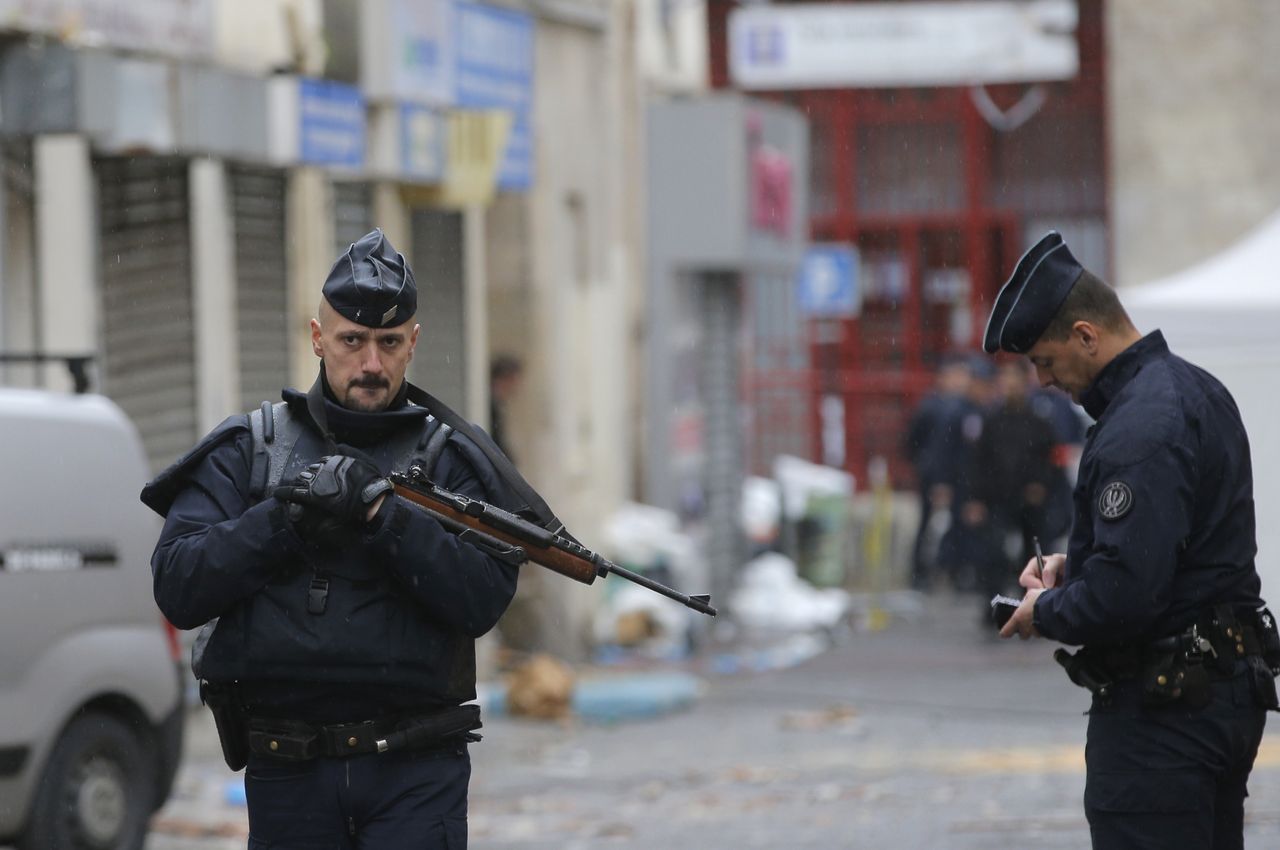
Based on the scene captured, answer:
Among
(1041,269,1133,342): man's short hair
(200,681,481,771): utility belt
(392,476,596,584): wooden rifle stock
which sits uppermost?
(1041,269,1133,342): man's short hair

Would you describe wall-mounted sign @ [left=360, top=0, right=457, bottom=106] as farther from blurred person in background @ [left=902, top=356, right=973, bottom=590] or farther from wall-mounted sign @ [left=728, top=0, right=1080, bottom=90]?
wall-mounted sign @ [left=728, top=0, right=1080, bottom=90]

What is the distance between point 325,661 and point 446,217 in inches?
449

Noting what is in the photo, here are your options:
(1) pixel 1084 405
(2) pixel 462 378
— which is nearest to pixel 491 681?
(2) pixel 462 378

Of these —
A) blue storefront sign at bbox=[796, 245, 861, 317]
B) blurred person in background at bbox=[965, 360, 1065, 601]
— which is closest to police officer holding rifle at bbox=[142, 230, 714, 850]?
blurred person in background at bbox=[965, 360, 1065, 601]

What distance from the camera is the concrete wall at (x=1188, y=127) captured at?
25.8 meters

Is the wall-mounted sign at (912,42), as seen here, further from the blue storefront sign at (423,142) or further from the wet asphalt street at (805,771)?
the wet asphalt street at (805,771)

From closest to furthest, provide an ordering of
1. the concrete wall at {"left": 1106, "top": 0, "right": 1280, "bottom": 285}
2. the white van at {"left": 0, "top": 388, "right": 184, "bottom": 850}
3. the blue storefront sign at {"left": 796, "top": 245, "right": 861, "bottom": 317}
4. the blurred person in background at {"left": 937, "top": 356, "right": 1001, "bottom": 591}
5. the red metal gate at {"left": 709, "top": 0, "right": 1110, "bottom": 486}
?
the white van at {"left": 0, "top": 388, "right": 184, "bottom": 850}
the blurred person in background at {"left": 937, "top": 356, "right": 1001, "bottom": 591}
the blue storefront sign at {"left": 796, "top": 245, "right": 861, "bottom": 317}
the concrete wall at {"left": 1106, "top": 0, "right": 1280, "bottom": 285}
the red metal gate at {"left": 709, "top": 0, "right": 1110, "bottom": 486}

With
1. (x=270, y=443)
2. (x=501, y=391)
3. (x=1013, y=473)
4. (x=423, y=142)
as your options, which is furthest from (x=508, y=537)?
(x=1013, y=473)

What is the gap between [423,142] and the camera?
47.5 ft

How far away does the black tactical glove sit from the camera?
4215mm

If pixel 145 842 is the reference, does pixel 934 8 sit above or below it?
above

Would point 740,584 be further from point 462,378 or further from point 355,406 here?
point 355,406

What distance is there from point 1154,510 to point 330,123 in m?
9.23

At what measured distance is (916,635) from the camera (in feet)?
56.0
